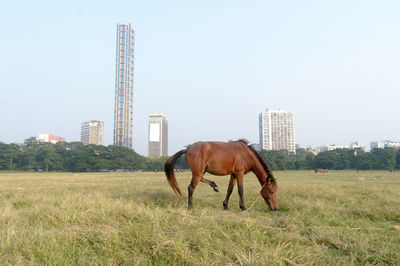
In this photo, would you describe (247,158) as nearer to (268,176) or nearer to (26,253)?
(268,176)

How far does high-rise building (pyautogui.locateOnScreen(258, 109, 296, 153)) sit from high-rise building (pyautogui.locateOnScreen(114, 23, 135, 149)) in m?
87.5

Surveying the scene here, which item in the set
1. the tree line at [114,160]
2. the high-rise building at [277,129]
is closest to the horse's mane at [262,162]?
the tree line at [114,160]

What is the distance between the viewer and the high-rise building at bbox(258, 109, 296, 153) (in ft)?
503

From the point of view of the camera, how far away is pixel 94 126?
17938 cm

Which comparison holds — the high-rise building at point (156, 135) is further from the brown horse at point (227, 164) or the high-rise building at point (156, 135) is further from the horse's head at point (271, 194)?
the horse's head at point (271, 194)

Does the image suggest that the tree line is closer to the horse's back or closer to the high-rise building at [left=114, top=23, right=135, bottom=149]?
the high-rise building at [left=114, top=23, right=135, bottom=149]

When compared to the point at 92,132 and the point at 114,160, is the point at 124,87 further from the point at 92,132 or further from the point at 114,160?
the point at 92,132

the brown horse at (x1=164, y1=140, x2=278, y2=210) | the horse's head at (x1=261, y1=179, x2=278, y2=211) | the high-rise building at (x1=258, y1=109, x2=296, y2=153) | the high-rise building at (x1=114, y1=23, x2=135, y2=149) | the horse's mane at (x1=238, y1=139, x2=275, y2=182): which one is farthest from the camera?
the high-rise building at (x1=258, y1=109, x2=296, y2=153)

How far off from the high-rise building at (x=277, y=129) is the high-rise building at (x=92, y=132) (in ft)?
405

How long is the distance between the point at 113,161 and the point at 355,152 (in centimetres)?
8001

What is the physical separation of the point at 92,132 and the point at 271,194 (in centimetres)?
19139

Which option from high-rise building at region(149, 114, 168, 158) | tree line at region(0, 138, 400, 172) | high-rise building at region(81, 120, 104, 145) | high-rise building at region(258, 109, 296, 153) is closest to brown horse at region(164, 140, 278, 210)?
tree line at region(0, 138, 400, 172)

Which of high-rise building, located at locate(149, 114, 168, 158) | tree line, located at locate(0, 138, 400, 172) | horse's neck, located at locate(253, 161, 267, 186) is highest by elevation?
high-rise building, located at locate(149, 114, 168, 158)

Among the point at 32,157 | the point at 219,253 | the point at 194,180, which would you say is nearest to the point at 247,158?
the point at 194,180
